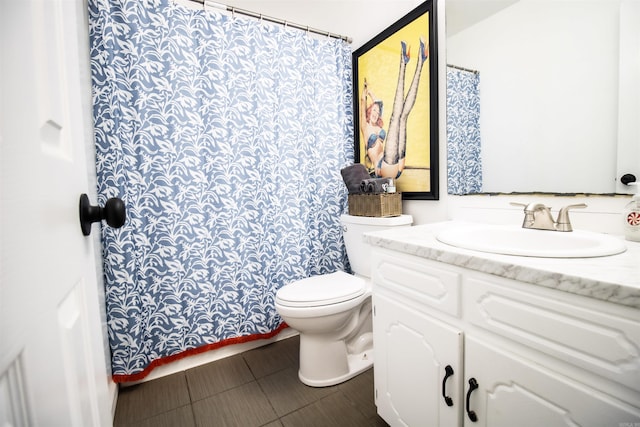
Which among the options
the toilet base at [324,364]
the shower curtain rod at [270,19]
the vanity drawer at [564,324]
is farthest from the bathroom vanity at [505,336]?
the shower curtain rod at [270,19]

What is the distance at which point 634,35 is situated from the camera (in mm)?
869

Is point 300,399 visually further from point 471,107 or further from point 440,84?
point 440,84

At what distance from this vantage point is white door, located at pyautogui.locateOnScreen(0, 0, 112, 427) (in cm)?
23

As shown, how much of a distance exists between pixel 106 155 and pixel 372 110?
152 centimetres

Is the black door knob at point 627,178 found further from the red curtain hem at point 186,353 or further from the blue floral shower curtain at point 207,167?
the red curtain hem at point 186,353

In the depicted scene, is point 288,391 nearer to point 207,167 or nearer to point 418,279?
point 418,279

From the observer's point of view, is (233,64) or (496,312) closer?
(496,312)

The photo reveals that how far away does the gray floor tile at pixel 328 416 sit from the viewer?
1.22 meters

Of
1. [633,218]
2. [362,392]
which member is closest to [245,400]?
[362,392]

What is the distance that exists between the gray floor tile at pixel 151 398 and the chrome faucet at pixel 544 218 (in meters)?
1.69

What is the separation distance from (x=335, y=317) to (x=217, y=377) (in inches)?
29.7

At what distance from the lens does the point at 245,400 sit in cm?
137

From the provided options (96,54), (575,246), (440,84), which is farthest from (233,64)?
(575,246)

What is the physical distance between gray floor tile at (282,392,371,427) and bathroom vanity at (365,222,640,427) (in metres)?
0.20
